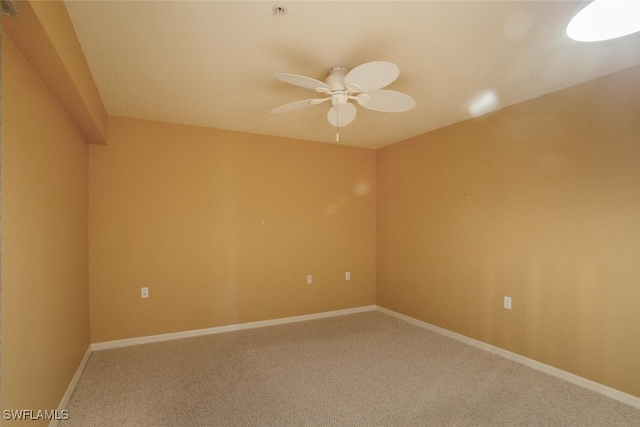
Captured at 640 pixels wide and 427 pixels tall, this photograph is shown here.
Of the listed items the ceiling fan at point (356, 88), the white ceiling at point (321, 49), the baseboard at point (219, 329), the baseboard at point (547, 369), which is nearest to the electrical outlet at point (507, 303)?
the baseboard at point (547, 369)

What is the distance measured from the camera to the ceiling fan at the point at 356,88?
1.70 m

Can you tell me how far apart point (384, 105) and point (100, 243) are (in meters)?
2.90

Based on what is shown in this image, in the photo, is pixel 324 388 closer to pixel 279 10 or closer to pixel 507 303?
pixel 507 303

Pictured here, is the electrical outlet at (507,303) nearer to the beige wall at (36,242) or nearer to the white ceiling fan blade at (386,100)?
the white ceiling fan blade at (386,100)

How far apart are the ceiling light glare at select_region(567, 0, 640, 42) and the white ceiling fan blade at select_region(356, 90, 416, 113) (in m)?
0.83

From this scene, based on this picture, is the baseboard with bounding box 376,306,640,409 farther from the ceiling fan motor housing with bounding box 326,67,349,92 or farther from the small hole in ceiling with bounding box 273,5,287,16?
the small hole in ceiling with bounding box 273,5,287,16

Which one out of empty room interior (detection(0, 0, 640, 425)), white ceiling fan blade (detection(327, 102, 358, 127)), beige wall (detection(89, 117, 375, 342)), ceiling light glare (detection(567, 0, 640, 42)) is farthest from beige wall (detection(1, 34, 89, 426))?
ceiling light glare (detection(567, 0, 640, 42))

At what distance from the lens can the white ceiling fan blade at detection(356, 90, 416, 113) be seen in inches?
78.5

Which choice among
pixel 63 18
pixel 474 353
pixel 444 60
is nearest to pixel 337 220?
pixel 474 353

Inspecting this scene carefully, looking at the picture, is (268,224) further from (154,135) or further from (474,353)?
(474,353)

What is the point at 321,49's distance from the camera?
1.91 metres

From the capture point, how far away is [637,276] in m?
2.13

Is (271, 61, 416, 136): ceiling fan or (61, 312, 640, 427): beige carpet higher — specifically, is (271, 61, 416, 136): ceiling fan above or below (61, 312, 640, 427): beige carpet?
above

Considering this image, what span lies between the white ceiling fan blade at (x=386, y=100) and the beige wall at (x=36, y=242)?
1764 millimetres
